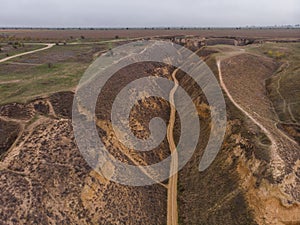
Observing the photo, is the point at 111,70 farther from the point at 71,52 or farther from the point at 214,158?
the point at 71,52

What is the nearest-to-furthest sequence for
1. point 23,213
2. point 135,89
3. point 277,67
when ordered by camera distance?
point 23,213
point 135,89
point 277,67

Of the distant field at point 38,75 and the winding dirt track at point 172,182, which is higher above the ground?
the distant field at point 38,75

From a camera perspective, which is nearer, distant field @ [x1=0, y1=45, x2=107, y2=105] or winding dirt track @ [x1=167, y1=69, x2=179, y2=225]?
winding dirt track @ [x1=167, y1=69, x2=179, y2=225]

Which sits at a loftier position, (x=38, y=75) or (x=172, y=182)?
(x=38, y=75)

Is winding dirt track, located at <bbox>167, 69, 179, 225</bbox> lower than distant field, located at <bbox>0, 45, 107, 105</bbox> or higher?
lower

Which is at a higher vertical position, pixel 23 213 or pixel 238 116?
pixel 238 116

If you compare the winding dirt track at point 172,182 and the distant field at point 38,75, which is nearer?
the winding dirt track at point 172,182

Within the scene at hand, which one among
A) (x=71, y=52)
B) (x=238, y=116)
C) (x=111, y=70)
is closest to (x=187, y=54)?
(x=71, y=52)

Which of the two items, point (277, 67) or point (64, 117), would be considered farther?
point (277, 67)

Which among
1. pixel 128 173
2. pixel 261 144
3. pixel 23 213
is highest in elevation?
pixel 261 144

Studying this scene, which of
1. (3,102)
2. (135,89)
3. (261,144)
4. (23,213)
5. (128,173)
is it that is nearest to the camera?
(23,213)

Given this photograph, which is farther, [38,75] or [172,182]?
[38,75]
